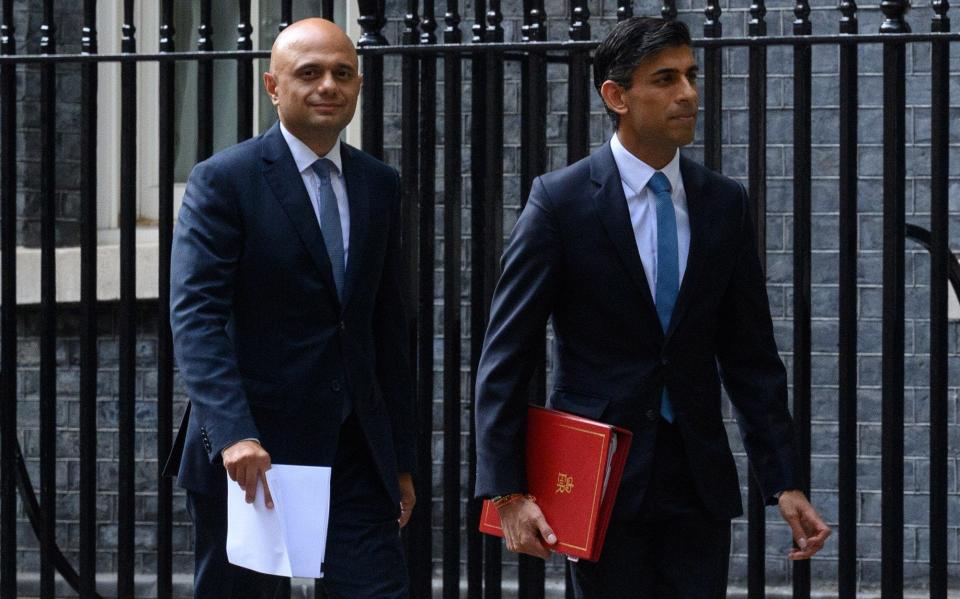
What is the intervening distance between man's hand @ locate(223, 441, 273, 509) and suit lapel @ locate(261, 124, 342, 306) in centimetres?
45

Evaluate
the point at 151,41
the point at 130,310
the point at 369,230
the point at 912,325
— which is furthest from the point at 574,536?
the point at 151,41

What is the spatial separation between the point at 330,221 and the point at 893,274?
1.61m

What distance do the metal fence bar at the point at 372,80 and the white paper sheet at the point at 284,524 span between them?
1.48 m

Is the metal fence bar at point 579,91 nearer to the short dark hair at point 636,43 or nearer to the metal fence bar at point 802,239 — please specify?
the metal fence bar at point 802,239

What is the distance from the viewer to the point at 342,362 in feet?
13.3

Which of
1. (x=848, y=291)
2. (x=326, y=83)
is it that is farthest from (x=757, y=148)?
(x=326, y=83)

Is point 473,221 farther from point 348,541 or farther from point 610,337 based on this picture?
point 610,337

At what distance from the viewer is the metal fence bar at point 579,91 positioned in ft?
16.0

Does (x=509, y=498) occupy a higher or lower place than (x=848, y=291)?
lower

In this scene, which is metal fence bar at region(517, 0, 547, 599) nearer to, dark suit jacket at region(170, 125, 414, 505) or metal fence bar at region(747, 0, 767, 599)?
metal fence bar at region(747, 0, 767, 599)

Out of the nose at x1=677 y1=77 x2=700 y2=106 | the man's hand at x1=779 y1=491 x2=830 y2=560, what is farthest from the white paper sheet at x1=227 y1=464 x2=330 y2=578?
the nose at x1=677 y1=77 x2=700 y2=106

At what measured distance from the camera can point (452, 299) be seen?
5.06 meters

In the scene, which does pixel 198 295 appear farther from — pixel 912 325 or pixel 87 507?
pixel 912 325

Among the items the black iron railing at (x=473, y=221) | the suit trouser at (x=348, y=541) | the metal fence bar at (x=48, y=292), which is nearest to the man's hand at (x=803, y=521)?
the suit trouser at (x=348, y=541)
